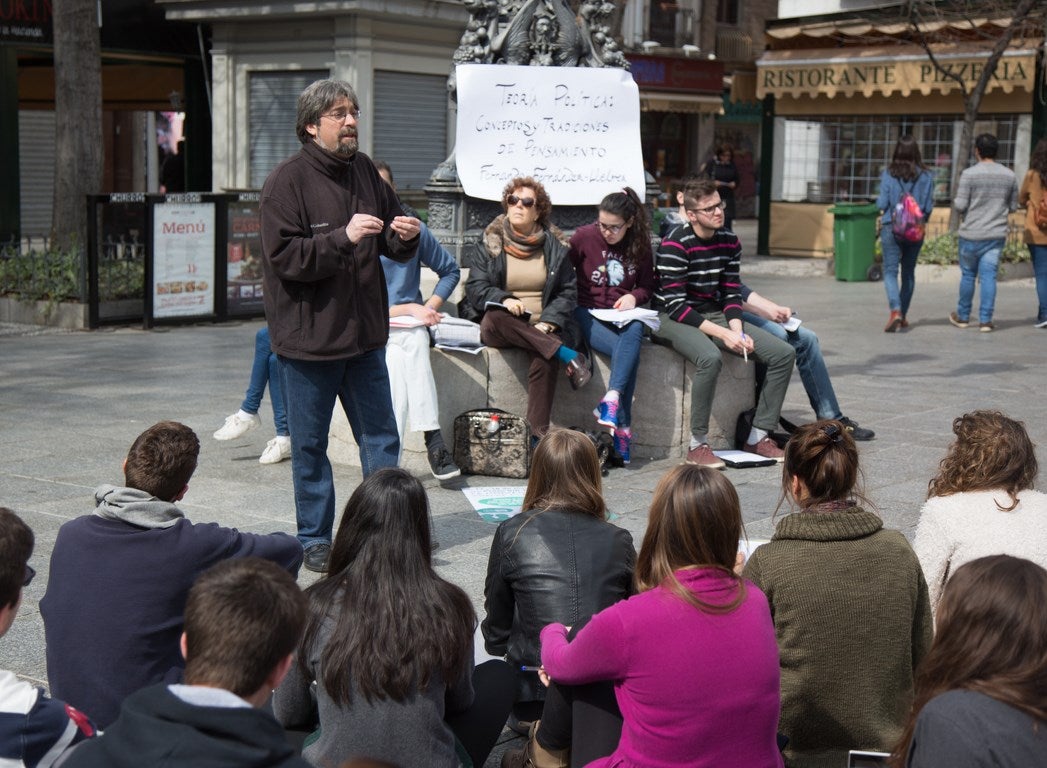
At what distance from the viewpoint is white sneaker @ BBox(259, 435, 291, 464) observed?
768 cm

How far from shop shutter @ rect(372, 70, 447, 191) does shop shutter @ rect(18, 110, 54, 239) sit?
7.22 meters

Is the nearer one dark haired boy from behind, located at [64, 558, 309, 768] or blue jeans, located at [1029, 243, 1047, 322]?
dark haired boy from behind, located at [64, 558, 309, 768]

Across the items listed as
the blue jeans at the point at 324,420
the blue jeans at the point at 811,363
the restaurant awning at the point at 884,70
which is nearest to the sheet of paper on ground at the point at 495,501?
the blue jeans at the point at 324,420

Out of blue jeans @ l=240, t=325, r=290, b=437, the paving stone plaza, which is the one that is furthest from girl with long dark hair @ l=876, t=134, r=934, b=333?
blue jeans @ l=240, t=325, r=290, b=437

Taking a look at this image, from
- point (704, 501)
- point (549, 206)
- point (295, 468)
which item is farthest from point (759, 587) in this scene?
point (549, 206)

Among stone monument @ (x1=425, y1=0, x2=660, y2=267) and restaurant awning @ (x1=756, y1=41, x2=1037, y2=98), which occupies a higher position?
restaurant awning @ (x1=756, y1=41, x2=1037, y2=98)

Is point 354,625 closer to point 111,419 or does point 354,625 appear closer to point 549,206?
point 549,206

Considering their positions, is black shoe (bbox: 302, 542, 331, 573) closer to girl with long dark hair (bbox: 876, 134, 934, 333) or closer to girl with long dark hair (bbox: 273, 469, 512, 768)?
girl with long dark hair (bbox: 273, 469, 512, 768)

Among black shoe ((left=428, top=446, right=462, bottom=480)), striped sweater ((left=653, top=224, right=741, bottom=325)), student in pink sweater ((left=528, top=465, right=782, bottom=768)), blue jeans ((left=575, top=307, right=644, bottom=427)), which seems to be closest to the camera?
student in pink sweater ((left=528, top=465, right=782, bottom=768))

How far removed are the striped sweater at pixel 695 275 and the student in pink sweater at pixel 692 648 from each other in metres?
4.77

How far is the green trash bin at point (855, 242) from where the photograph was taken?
746 inches

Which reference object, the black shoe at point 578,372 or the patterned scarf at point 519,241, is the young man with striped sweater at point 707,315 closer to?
the black shoe at point 578,372

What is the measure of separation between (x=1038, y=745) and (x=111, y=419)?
23.7 ft

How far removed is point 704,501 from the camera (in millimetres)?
3215
